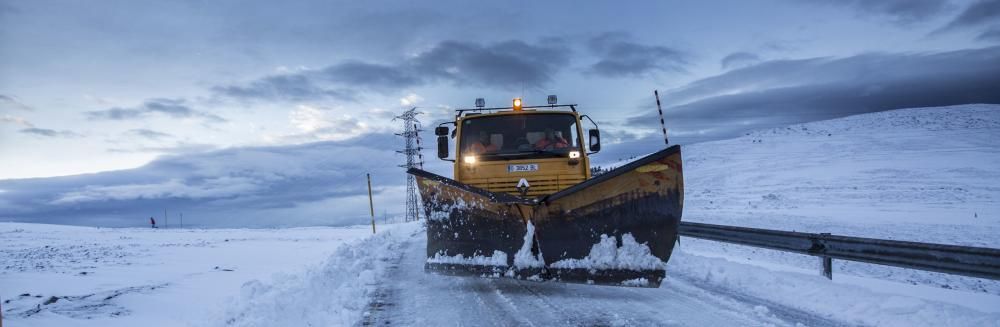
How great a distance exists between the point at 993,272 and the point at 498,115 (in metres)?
5.70

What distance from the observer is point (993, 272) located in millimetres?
4973

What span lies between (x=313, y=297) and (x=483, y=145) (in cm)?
325

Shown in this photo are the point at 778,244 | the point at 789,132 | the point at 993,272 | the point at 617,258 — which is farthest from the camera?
the point at 789,132

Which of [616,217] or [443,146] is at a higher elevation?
[443,146]

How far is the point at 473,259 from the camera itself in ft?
19.9

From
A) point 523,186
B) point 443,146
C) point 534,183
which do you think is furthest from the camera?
point 443,146

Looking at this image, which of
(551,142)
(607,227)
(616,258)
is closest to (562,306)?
(616,258)

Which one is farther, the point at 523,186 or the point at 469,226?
the point at 523,186

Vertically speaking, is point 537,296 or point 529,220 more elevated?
point 529,220

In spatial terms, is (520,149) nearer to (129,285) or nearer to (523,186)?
(523,186)

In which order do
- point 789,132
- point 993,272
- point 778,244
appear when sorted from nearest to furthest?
point 993,272 < point 778,244 < point 789,132

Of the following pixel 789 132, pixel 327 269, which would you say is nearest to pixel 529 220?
pixel 327 269

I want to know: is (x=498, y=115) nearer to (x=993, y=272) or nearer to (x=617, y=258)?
(x=617, y=258)

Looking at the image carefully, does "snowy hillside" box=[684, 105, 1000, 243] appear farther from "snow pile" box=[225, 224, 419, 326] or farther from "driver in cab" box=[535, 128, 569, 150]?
"snow pile" box=[225, 224, 419, 326]
